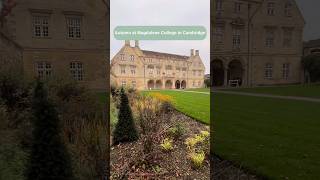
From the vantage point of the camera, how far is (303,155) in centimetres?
591

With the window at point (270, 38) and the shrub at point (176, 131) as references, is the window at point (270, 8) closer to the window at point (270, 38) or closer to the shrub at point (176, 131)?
the window at point (270, 38)

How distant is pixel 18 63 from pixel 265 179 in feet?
18.6

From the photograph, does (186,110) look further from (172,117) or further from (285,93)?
(285,93)

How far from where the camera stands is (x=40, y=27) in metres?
7.44

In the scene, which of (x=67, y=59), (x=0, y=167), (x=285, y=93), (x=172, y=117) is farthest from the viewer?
(x=285, y=93)

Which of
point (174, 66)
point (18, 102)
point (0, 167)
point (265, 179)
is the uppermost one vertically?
point (174, 66)

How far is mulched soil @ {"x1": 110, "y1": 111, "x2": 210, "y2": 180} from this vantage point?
524cm

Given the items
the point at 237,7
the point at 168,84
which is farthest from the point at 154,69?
the point at 237,7

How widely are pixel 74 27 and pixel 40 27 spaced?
2.43 ft

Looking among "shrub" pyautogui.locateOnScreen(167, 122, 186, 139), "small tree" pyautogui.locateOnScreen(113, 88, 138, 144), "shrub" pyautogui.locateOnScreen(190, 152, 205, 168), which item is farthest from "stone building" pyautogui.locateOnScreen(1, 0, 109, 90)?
"shrub" pyautogui.locateOnScreen(190, 152, 205, 168)

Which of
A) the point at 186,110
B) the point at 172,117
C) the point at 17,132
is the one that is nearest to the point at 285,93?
the point at 186,110

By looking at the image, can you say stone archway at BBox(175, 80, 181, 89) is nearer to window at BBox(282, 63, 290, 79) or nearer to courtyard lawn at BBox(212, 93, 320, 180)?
courtyard lawn at BBox(212, 93, 320, 180)

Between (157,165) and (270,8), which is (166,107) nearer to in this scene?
(157,165)

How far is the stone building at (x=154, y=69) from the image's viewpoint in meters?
4.96
